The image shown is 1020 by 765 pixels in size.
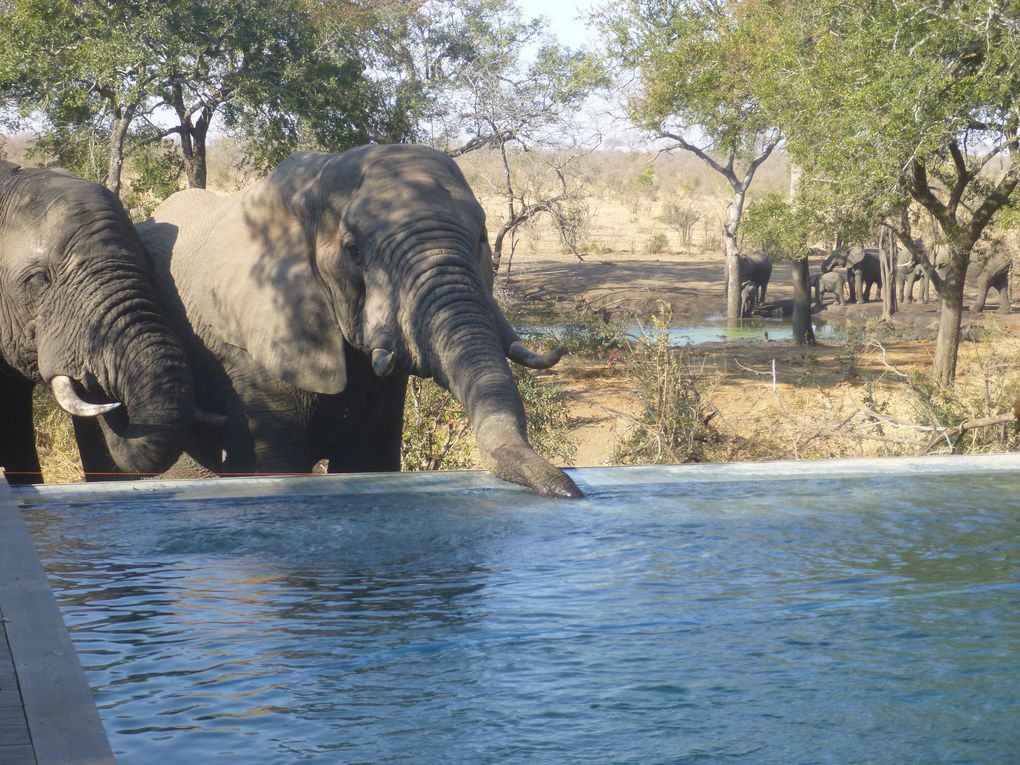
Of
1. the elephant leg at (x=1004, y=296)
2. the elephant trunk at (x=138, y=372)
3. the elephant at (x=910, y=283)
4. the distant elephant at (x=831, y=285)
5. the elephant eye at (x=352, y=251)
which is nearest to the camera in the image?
the elephant eye at (x=352, y=251)

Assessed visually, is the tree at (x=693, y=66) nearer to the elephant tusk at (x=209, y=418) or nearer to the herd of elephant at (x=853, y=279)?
the herd of elephant at (x=853, y=279)

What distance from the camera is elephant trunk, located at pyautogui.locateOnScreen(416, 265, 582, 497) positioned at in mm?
5480

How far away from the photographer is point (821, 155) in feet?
43.0

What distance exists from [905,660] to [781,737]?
2.40 ft

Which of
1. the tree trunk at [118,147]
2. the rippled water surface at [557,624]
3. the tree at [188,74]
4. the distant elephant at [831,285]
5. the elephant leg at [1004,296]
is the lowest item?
the rippled water surface at [557,624]

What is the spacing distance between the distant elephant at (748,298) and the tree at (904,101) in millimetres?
14714

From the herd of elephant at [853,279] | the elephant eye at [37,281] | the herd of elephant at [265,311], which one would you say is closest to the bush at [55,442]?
the herd of elephant at [265,311]

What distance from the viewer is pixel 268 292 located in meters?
6.81

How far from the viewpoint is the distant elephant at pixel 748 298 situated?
30.0m

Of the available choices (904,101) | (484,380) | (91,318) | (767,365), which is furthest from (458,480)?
(767,365)

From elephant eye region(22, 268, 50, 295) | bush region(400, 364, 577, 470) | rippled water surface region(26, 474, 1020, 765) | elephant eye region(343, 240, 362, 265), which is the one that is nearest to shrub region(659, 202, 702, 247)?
bush region(400, 364, 577, 470)

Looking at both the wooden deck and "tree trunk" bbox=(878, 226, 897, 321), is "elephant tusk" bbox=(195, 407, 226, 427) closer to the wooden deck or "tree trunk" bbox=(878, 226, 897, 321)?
the wooden deck

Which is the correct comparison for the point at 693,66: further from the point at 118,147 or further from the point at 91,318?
the point at 91,318

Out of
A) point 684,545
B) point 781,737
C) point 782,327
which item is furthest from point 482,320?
point 782,327
